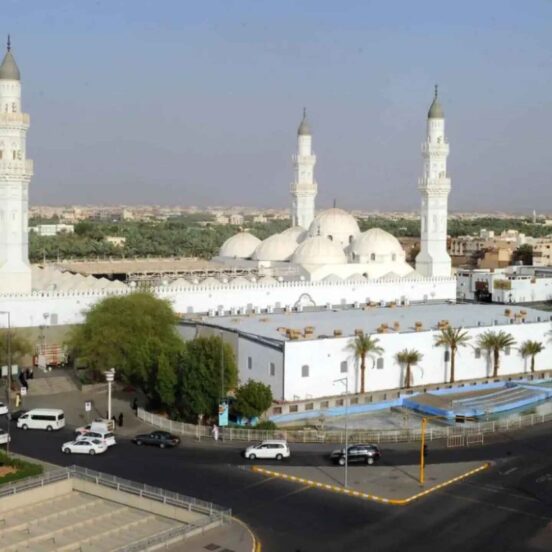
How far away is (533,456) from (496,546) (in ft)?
24.4

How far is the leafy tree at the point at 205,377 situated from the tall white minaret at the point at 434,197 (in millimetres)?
26526

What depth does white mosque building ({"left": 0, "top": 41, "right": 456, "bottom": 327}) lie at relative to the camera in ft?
125

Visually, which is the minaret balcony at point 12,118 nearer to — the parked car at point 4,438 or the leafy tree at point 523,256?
the parked car at point 4,438

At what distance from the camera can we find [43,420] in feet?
87.1

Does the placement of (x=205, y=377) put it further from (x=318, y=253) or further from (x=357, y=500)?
(x=318, y=253)

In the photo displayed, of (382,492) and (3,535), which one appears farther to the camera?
(382,492)

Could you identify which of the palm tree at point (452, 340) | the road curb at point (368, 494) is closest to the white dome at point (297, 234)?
the palm tree at point (452, 340)

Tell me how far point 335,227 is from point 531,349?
2126 cm

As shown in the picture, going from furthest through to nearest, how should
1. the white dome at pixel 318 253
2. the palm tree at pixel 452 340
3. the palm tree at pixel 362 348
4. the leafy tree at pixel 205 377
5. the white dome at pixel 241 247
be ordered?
the white dome at pixel 241 247, the white dome at pixel 318 253, the palm tree at pixel 452 340, the palm tree at pixel 362 348, the leafy tree at pixel 205 377

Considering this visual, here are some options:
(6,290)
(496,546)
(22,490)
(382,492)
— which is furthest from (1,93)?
(496,546)

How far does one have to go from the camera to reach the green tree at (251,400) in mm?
26312

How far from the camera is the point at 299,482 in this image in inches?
823

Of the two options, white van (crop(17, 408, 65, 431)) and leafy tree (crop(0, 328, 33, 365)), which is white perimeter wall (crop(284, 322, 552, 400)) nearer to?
white van (crop(17, 408, 65, 431))

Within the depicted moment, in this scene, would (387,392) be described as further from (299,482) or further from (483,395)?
(299,482)
